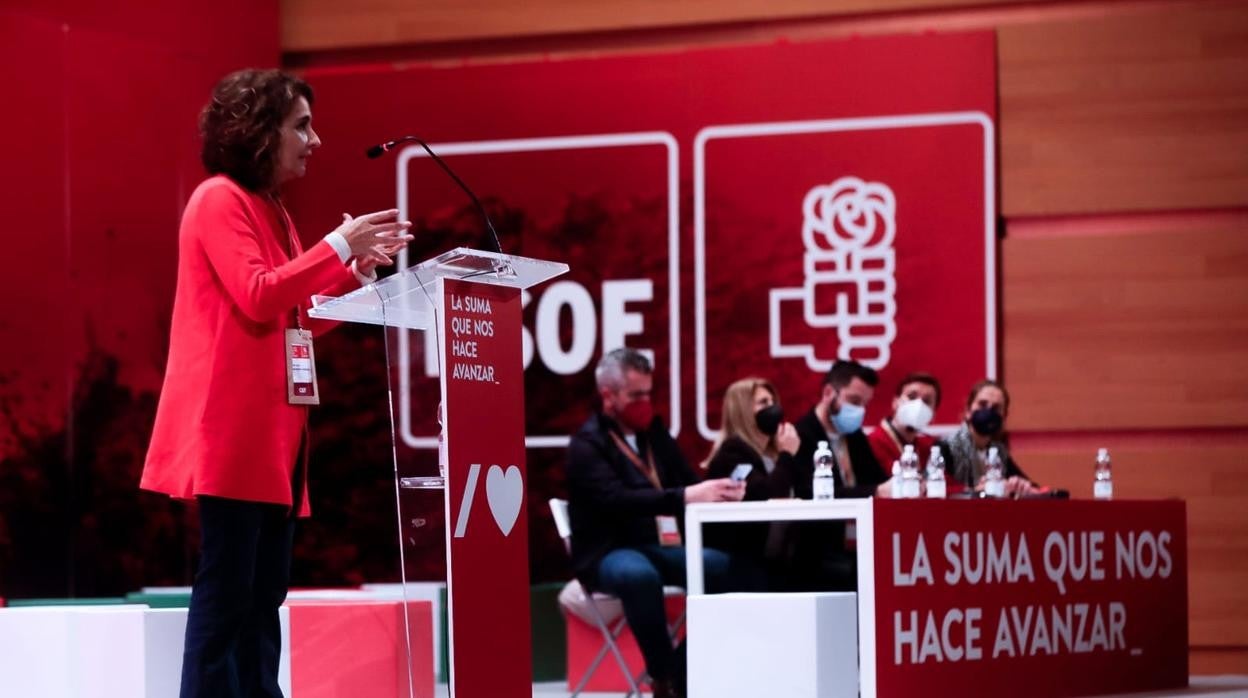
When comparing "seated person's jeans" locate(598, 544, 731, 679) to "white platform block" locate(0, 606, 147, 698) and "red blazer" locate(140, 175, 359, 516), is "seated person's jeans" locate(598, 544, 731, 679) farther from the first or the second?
"red blazer" locate(140, 175, 359, 516)

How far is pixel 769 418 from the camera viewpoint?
554 cm

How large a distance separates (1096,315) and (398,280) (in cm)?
429

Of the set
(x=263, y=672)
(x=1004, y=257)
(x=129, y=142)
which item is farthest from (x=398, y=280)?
(x=1004, y=257)

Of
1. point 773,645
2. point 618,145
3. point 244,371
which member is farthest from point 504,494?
point 618,145

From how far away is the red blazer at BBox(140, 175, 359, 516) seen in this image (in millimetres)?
2844

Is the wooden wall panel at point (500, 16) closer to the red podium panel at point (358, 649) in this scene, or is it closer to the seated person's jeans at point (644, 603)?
the seated person's jeans at point (644, 603)

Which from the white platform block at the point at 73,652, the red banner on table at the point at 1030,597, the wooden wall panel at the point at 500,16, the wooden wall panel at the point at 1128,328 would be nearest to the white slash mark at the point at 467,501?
the white platform block at the point at 73,652

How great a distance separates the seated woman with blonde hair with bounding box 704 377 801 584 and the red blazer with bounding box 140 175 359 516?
8.40ft

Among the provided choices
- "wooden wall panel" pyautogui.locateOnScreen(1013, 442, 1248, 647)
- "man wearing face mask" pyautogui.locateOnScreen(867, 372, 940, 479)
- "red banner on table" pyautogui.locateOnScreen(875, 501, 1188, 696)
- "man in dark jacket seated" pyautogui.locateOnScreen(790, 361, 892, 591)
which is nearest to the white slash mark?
"red banner on table" pyautogui.locateOnScreen(875, 501, 1188, 696)

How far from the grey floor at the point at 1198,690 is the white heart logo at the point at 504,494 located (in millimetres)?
2654

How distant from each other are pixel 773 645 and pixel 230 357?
1835 millimetres

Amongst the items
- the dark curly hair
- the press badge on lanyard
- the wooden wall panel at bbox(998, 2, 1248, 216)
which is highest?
the wooden wall panel at bbox(998, 2, 1248, 216)

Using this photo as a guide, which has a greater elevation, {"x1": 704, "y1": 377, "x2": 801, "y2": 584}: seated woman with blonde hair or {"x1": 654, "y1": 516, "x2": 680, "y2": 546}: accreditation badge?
{"x1": 704, "y1": 377, "x2": 801, "y2": 584}: seated woman with blonde hair

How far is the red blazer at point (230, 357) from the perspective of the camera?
112 inches
